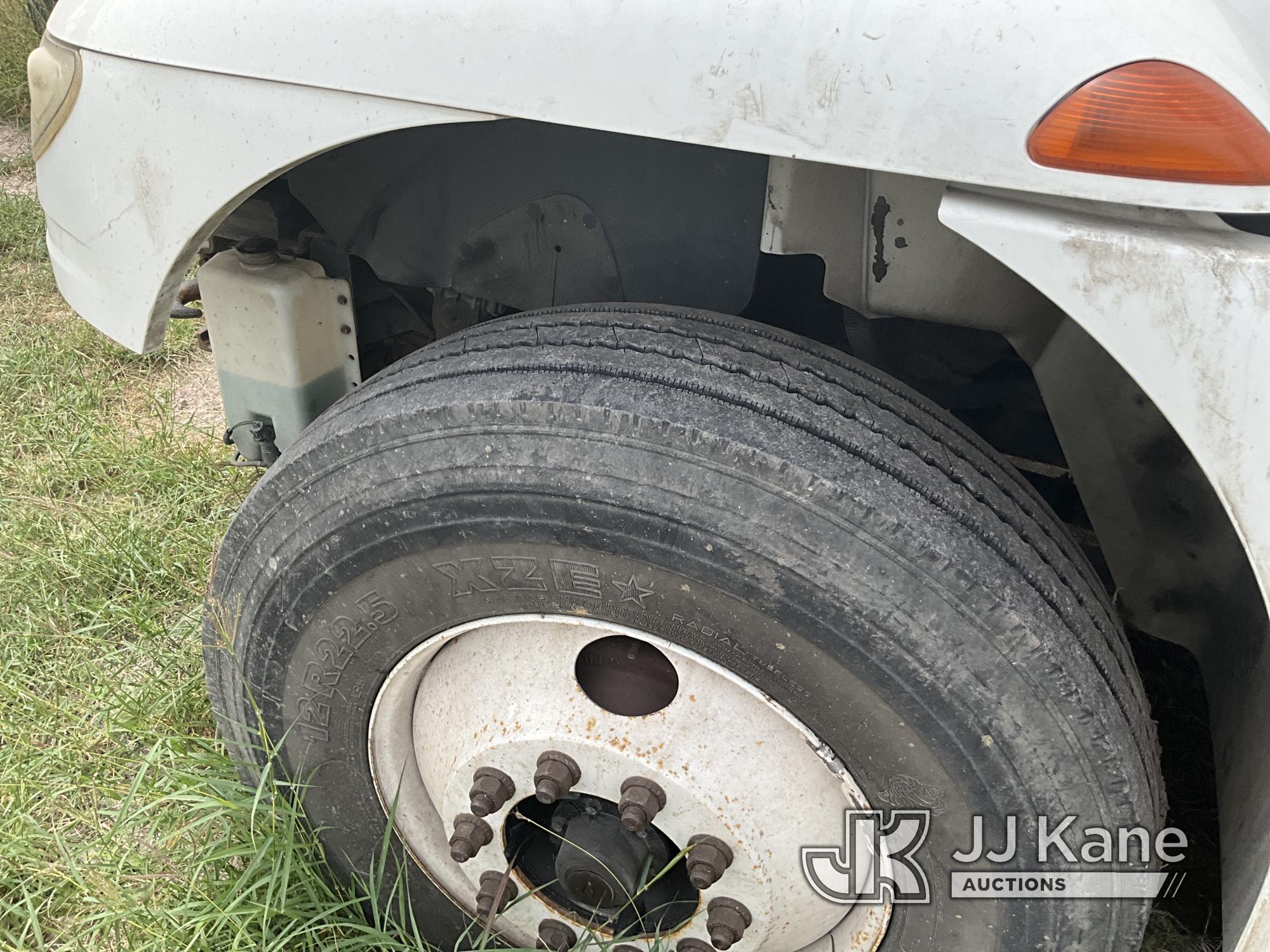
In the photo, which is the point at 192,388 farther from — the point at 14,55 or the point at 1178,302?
the point at 14,55

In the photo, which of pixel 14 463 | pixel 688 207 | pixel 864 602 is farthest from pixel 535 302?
pixel 14 463

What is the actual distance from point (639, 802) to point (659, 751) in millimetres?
70

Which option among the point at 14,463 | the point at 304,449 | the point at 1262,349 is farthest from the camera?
the point at 14,463

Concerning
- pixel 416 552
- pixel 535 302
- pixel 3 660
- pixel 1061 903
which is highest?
pixel 535 302

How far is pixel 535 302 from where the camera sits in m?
1.60

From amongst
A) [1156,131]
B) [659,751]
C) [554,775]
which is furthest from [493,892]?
[1156,131]

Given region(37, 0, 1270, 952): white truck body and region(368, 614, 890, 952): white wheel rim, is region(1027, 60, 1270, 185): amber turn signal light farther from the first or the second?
region(368, 614, 890, 952): white wheel rim

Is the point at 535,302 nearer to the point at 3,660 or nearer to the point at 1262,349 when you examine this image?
the point at 1262,349

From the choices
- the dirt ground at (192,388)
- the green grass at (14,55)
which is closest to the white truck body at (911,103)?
the dirt ground at (192,388)

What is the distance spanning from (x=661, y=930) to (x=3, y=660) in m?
1.62

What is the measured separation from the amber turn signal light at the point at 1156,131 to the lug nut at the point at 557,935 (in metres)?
1.19

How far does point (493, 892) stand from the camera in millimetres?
1380

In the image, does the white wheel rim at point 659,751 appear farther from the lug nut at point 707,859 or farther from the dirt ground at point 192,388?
the dirt ground at point 192,388

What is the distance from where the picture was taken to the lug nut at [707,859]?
124cm
